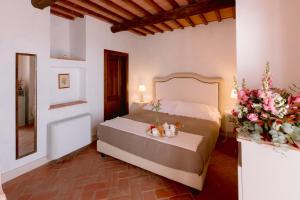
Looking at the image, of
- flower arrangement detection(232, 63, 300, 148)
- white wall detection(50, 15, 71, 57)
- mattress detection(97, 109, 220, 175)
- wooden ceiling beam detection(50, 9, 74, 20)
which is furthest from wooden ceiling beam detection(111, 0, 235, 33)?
flower arrangement detection(232, 63, 300, 148)

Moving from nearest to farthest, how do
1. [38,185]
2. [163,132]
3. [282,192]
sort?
[282,192] → [38,185] → [163,132]

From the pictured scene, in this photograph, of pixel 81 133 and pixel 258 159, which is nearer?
pixel 258 159

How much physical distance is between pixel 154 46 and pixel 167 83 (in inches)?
47.2

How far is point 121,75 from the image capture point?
502 cm

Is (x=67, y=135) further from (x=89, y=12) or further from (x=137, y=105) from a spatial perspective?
(x=89, y=12)

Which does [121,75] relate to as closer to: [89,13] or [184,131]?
[89,13]

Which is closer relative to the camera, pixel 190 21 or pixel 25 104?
pixel 25 104

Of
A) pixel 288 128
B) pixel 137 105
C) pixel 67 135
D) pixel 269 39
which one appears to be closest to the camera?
pixel 288 128

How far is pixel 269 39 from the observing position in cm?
151

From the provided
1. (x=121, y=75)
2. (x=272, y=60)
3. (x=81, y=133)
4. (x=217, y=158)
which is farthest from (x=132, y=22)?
(x=217, y=158)

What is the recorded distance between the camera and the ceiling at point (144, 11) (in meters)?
2.95

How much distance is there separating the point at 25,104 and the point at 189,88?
134 inches

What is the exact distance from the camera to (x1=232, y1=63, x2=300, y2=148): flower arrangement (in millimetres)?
1019

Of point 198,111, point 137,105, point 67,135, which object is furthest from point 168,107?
point 67,135
